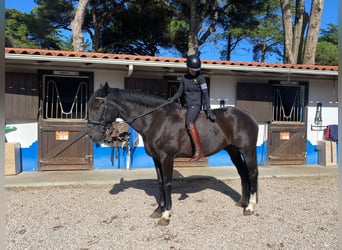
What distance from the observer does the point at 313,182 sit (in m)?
6.11

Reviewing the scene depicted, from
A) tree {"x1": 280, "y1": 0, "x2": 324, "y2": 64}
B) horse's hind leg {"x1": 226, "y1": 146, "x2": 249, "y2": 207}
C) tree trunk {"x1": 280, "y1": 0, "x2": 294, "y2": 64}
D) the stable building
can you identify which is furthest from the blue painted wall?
tree trunk {"x1": 280, "y1": 0, "x2": 294, "y2": 64}

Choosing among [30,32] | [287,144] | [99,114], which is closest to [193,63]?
[99,114]

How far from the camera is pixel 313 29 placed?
32.4 feet

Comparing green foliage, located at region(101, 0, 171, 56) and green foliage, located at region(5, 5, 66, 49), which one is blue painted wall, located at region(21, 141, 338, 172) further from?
green foliage, located at region(5, 5, 66, 49)

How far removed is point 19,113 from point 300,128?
699 cm

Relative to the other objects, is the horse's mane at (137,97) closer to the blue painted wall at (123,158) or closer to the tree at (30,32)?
the blue painted wall at (123,158)

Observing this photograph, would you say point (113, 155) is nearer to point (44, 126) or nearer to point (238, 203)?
point (44, 126)

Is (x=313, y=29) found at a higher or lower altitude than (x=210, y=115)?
higher

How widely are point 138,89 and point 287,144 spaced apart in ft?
13.9

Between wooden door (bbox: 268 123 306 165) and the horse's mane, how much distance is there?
448 centimetres

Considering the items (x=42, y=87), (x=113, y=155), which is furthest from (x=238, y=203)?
(x=42, y=87)

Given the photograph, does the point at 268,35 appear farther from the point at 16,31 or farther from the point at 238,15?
the point at 16,31

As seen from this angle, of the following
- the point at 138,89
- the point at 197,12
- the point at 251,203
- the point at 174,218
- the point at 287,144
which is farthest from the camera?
the point at 197,12

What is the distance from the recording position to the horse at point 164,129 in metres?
3.83
